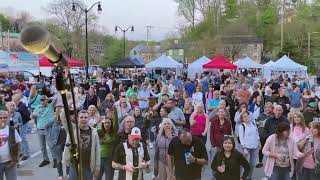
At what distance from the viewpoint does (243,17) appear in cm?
7994

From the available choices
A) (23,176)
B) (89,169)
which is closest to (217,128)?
(89,169)

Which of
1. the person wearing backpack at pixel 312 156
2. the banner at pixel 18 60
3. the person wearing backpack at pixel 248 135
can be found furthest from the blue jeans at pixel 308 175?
the banner at pixel 18 60

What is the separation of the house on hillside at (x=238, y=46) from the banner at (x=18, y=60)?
132ft

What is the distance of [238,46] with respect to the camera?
7062 cm

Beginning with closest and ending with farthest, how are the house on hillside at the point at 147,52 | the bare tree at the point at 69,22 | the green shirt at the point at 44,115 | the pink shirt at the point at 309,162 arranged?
the pink shirt at the point at 309,162 → the green shirt at the point at 44,115 → the bare tree at the point at 69,22 → the house on hillside at the point at 147,52

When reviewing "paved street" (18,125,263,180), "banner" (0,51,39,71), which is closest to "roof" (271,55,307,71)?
"banner" (0,51,39,71)

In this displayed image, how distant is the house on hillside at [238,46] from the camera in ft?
219

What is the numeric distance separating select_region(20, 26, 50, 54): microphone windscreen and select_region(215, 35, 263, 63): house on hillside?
6397 cm

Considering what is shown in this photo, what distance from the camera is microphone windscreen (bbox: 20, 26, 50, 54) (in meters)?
1.54

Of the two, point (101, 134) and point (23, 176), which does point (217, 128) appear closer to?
point (101, 134)

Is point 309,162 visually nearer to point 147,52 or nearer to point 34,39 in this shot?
point 34,39

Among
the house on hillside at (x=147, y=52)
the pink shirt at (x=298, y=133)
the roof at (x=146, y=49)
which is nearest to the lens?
the pink shirt at (x=298, y=133)

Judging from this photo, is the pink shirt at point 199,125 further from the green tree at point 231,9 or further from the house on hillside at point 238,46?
the green tree at point 231,9

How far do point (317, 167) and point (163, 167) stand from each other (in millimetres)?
2482
